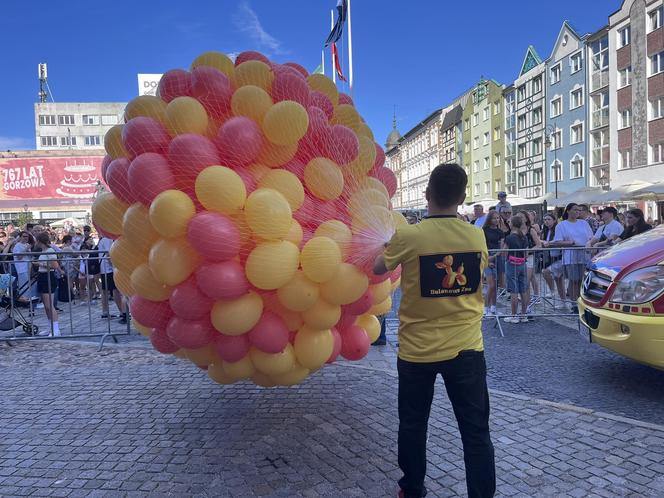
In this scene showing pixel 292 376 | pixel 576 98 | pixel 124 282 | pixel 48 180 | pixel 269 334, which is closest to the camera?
pixel 269 334

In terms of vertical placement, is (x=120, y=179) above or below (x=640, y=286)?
above

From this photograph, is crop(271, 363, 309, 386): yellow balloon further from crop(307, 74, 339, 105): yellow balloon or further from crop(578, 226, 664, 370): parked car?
crop(578, 226, 664, 370): parked car

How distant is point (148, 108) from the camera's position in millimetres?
3340

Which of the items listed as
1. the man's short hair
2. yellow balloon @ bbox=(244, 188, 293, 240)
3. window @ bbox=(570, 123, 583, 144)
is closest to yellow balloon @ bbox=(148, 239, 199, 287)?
yellow balloon @ bbox=(244, 188, 293, 240)

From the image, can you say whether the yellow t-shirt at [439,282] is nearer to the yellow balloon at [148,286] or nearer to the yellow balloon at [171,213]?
the yellow balloon at [171,213]

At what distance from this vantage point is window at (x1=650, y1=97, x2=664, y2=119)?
90.7 feet

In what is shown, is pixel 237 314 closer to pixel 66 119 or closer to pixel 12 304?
pixel 12 304

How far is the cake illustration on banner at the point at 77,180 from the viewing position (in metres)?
52.5

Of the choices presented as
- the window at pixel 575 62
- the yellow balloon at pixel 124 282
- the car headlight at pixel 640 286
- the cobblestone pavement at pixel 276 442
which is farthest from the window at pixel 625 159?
the yellow balloon at pixel 124 282

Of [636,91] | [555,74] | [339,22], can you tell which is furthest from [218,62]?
[555,74]

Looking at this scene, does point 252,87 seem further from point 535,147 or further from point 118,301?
point 535,147

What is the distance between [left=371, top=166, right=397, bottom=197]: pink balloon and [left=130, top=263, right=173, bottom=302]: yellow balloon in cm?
180

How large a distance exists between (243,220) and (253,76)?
107cm

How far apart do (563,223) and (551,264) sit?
79 cm
